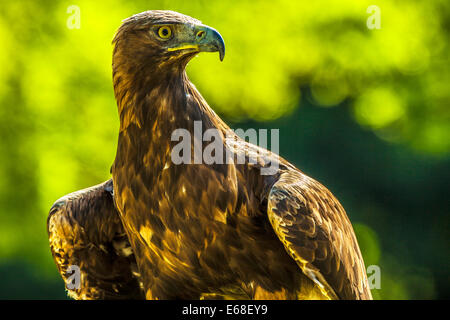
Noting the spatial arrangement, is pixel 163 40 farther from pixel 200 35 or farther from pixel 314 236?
pixel 314 236

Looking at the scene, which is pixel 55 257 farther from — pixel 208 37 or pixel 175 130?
pixel 208 37

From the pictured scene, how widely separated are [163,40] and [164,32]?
0.12ft

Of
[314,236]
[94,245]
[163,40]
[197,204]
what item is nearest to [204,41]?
[163,40]

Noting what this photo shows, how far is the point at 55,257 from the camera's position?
10.8 ft

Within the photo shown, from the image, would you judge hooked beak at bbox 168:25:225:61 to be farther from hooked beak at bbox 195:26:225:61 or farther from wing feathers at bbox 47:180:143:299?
wing feathers at bbox 47:180:143:299

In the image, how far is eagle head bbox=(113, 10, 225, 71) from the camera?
8.15ft

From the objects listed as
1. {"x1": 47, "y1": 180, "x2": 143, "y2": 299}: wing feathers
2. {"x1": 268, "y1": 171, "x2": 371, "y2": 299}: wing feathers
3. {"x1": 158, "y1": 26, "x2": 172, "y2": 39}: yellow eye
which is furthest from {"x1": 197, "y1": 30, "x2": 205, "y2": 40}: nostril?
{"x1": 47, "y1": 180, "x2": 143, "y2": 299}: wing feathers

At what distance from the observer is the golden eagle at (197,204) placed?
2.52 m

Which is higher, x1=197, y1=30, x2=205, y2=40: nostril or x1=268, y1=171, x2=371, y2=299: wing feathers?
x1=197, y1=30, x2=205, y2=40: nostril

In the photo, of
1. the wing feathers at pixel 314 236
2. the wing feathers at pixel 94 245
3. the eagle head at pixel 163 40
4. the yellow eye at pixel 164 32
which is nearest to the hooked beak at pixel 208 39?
the eagle head at pixel 163 40

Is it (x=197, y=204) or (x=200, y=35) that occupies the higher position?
(x=200, y=35)

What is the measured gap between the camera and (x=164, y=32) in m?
2.52

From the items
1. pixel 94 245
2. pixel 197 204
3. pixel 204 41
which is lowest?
pixel 94 245
